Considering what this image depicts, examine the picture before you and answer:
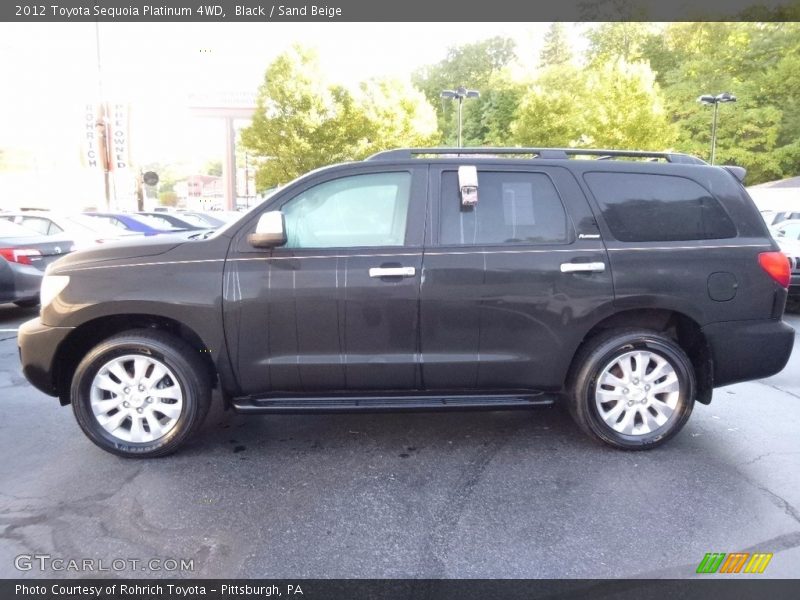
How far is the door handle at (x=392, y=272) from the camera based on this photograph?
143 inches

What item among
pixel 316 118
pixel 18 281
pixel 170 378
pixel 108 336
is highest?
pixel 316 118

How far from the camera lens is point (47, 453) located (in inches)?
153

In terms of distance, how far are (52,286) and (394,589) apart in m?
2.81

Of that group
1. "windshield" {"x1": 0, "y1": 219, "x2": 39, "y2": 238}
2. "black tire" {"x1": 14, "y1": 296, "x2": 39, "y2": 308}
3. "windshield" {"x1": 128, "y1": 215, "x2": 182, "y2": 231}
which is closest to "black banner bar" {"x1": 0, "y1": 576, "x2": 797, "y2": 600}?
"black tire" {"x1": 14, "y1": 296, "x2": 39, "y2": 308}

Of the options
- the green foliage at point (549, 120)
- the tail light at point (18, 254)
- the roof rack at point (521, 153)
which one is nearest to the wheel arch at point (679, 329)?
the roof rack at point (521, 153)

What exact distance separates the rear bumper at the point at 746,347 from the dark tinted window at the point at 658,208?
608 millimetres

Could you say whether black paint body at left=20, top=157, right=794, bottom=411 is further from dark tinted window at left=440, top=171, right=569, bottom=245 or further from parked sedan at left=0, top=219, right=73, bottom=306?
Result: parked sedan at left=0, top=219, right=73, bottom=306

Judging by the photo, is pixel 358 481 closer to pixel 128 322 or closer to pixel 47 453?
pixel 128 322

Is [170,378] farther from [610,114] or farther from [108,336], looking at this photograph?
[610,114]

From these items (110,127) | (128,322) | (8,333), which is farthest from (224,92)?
(128,322)

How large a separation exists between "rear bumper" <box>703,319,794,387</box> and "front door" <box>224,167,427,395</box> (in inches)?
77.7

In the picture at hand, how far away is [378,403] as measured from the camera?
3740 mm

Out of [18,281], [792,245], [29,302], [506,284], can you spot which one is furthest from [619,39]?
[506,284]
